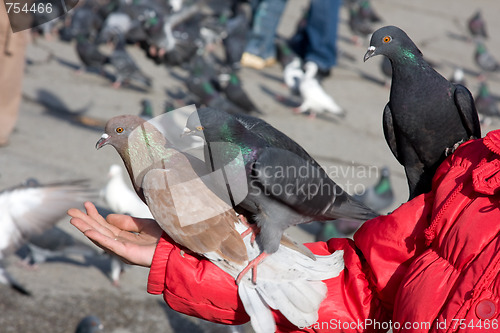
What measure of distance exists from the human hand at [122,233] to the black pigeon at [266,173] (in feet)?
1.09

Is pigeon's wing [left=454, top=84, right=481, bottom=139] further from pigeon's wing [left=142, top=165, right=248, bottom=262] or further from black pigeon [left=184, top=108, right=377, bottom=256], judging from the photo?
pigeon's wing [left=142, top=165, right=248, bottom=262]

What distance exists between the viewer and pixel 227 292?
6.33 ft

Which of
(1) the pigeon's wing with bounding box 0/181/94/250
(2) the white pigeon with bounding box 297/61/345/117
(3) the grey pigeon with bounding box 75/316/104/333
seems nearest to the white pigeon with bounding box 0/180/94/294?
(1) the pigeon's wing with bounding box 0/181/94/250

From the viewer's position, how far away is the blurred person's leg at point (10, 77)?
5824 millimetres

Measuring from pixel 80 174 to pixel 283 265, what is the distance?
13.5 ft

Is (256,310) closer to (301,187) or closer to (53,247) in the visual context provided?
(301,187)

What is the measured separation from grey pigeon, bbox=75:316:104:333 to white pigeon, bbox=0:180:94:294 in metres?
0.60

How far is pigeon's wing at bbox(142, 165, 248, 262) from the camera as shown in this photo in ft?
6.62

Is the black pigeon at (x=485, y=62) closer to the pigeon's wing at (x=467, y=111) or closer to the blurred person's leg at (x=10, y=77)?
the blurred person's leg at (x=10, y=77)

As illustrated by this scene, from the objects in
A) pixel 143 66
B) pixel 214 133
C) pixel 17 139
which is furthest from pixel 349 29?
pixel 214 133

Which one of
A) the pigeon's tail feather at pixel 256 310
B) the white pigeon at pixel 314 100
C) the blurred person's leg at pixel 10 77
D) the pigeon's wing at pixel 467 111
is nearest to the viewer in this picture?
the pigeon's tail feather at pixel 256 310

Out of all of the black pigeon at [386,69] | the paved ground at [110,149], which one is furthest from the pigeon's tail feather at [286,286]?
the black pigeon at [386,69]

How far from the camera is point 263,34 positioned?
1027 cm

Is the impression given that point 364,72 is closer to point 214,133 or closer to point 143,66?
point 143,66
